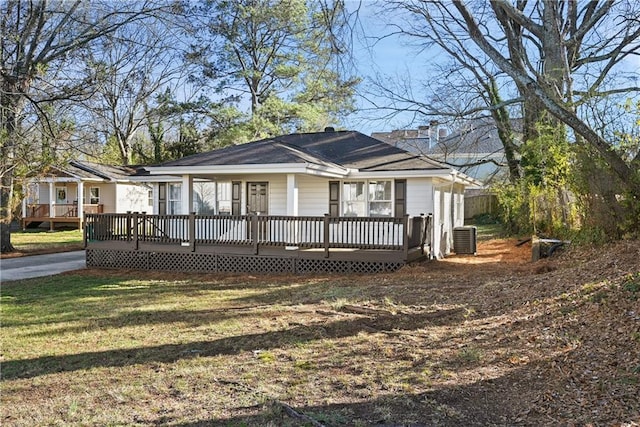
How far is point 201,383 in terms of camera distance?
4699mm

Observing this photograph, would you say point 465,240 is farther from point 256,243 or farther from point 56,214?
point 56,214

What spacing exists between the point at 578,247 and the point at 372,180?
591cm

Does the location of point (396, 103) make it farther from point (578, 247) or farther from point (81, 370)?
point (81, 370)

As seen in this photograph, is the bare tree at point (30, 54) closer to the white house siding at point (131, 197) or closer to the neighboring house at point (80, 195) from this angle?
the neighboring house at point (80, 195)

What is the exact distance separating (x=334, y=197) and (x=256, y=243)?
3258 mm

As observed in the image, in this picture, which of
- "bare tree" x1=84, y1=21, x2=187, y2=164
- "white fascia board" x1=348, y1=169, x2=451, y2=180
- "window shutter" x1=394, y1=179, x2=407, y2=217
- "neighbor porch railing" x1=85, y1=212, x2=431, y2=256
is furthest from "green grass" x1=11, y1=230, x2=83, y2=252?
"window shutter" x1=394, y1=179, x2=407, y2=217

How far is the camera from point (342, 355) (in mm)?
5430

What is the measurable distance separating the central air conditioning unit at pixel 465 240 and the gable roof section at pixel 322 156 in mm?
3060

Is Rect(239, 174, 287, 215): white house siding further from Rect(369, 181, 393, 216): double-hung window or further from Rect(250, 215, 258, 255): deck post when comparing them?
Rect(369, 181, 393, 216): double-hung window

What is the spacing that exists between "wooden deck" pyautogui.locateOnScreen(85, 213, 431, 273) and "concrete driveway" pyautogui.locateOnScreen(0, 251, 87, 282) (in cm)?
102

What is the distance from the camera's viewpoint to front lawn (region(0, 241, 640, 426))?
12.9ft

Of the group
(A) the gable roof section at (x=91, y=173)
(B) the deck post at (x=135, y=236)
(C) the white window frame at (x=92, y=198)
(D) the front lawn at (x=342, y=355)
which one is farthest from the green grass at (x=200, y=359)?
(C) the white window frame at (x=92, y=198)

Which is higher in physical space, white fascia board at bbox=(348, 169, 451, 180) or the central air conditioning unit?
white fascia board at bbox=(348, 169, 451, 180)

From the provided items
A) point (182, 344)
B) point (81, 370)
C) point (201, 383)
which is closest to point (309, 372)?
point (201, 383)
